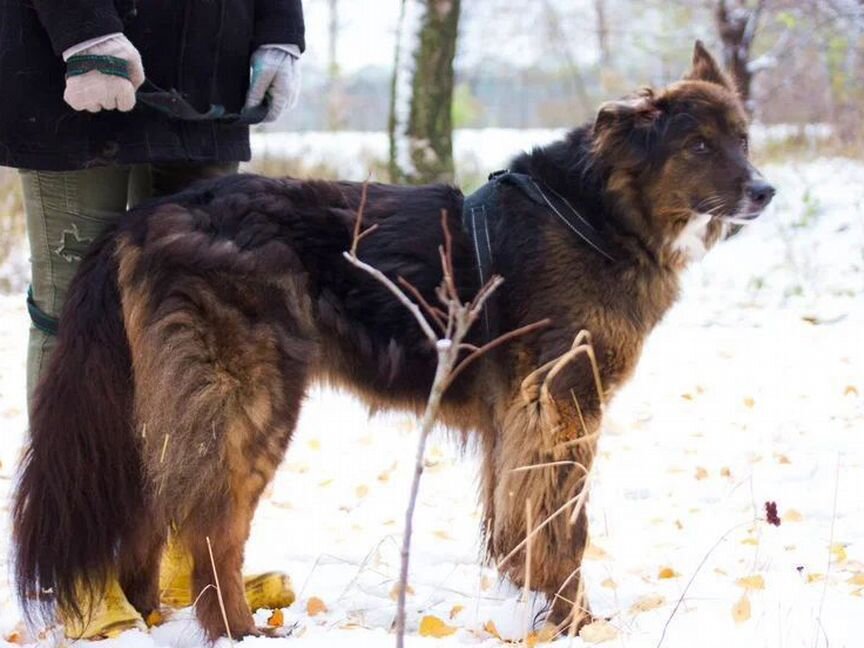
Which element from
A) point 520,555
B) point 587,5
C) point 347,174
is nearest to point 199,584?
point 520,555

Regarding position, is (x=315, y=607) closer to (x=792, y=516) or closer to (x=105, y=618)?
(x=105, y=618)

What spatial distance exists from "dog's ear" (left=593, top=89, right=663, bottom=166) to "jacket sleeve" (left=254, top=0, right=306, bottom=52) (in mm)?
994

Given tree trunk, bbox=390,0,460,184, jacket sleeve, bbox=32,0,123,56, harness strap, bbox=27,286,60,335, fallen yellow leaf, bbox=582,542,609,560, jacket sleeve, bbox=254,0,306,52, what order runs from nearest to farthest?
jacket sleeve, bbox=32,0,123,56 < harness strap, bbox=27,286,60,335 < jacket sleeve, bbox=254,0,306,52 < fallen yellow leaf, bbox=582,542,609,560 < tree trunk, bbox=390,0,460,184

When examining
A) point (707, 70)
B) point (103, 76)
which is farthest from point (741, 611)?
point (103, 76)

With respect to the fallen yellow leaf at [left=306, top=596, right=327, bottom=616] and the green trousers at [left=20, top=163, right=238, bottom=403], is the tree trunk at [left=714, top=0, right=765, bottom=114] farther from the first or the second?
the green trousers at [left=20, top=163, right=238, bottom=403]

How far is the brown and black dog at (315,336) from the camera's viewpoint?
2.83 metres

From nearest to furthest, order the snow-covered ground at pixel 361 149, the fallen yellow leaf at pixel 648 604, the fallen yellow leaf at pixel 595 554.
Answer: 1. the fallen yellow leaf at pixel 648 604
2. the fallen yellow leaf at pixel 595 554
3. the snow-covered ground at pixel 361 149

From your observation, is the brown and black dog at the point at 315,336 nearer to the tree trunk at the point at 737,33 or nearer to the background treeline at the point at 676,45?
the background treeline at the point at 676,45

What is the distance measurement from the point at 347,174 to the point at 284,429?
30.5 feet

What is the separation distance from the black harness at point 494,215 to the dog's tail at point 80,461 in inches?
42.2

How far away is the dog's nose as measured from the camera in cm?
333

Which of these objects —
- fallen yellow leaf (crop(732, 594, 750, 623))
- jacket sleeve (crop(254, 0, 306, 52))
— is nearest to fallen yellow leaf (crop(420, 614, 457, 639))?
fallen yellow leaf (crop(732, 594, 750, 623))

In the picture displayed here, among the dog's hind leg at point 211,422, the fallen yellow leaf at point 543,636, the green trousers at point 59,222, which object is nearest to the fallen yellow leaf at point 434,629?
the fallen yellow leaf at point 543,636

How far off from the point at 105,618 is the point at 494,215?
1.64 meters
